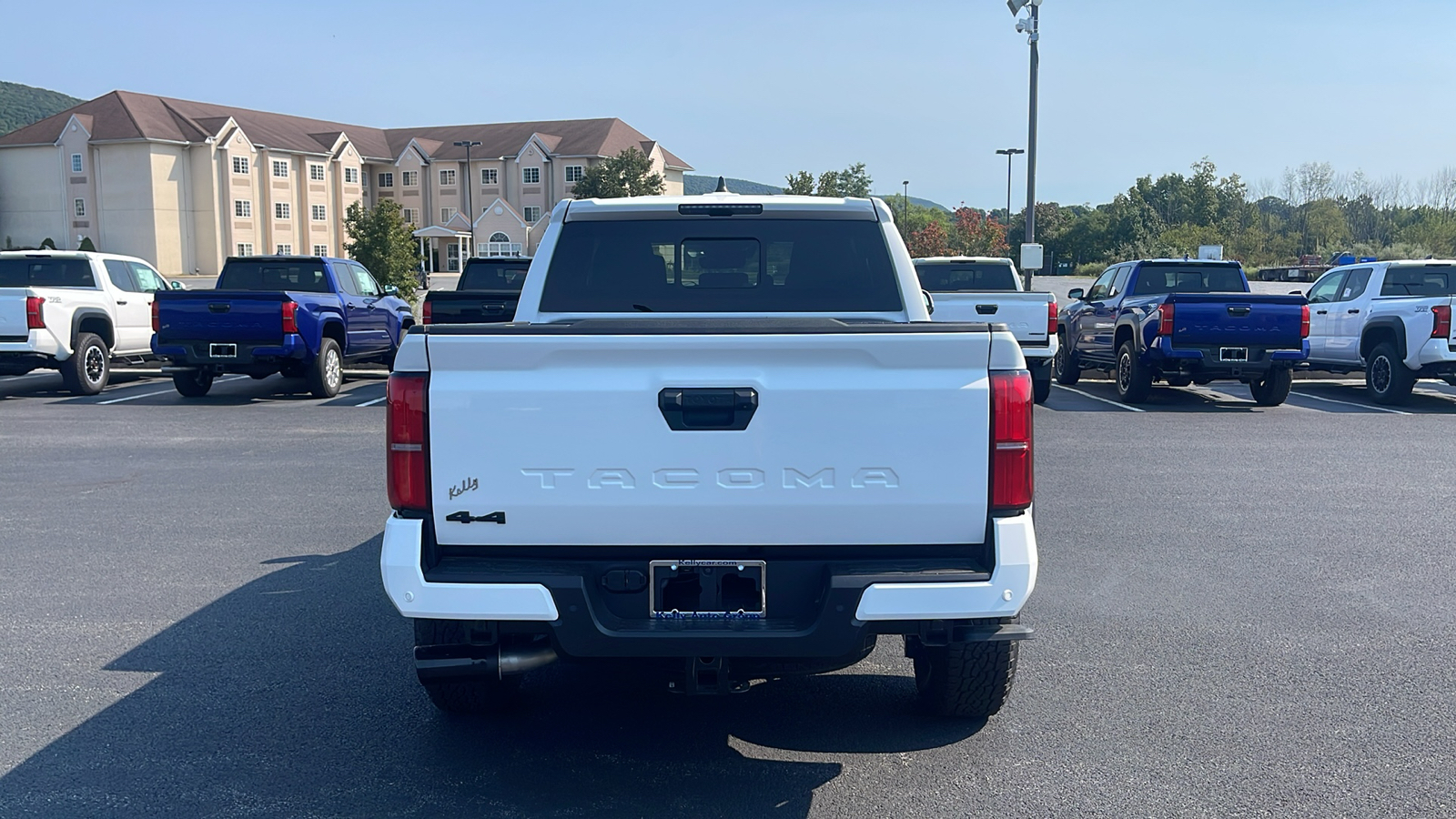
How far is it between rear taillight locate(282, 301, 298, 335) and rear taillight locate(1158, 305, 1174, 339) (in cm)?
1074

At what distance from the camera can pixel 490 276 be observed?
17.0m

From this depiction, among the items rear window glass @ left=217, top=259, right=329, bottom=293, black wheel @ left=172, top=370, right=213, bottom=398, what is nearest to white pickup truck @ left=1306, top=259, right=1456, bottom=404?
rear window glass @ left=217, top=259, right=329, bottom=293

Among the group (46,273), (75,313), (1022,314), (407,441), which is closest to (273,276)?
(75,313)

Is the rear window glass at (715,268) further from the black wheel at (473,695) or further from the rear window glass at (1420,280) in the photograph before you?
the rear window glass at (1420,280)

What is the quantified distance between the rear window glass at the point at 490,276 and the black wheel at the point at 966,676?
13052mm

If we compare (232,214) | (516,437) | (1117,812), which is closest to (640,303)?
(516,437)

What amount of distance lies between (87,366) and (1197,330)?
565 inches

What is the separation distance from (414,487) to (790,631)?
1233 mm

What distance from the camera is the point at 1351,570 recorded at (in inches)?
273

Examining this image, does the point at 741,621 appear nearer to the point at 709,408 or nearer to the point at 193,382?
the point at 709,408

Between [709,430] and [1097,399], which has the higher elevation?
[709,430]

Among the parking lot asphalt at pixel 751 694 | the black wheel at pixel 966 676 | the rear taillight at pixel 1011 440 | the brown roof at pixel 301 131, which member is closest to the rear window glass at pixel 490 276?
the parking lot asphalt at pixel 751 694

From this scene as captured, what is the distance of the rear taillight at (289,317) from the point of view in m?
15.0

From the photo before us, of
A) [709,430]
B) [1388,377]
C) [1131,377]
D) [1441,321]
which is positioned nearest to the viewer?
[709,430]
